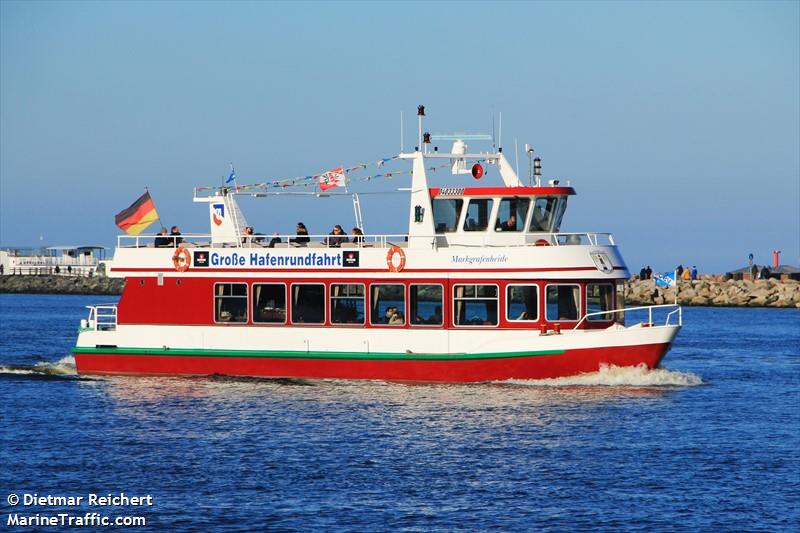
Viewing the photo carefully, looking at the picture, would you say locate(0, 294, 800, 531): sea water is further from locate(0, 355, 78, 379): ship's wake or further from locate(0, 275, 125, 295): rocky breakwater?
locate(0, 275, 125, 295): rocky breakwater

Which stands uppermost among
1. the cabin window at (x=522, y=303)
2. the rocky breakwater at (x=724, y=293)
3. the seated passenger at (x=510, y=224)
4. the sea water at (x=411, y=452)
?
the seated passenger at (x=510, y=224)

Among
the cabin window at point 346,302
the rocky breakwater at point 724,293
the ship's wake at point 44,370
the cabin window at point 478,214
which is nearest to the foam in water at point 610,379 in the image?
the cabin window at point 478,214

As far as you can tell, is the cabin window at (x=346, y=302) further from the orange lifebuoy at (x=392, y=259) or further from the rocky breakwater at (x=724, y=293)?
the rocky breakwater at (x=724, y=293)

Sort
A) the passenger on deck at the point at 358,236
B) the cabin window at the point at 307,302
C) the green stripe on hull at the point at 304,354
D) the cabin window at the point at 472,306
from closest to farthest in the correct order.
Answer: the green stripe on hull at the point at 304,354 → the cabin window at the point at 472,306 → the passenger on deck at the point at 358,236 → the cabin window at the point at 307,302

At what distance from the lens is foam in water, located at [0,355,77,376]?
3488 cm

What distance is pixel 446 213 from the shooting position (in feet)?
104

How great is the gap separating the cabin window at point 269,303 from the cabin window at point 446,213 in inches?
164

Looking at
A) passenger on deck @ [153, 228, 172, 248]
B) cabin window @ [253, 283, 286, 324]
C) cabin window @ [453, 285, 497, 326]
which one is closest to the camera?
cabin window @ [453, 285, 497, 326]

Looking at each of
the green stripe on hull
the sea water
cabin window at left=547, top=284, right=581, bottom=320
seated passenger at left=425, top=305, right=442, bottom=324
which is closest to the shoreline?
the sea water

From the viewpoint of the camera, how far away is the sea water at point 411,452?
62.6 feet

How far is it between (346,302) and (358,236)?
5.47 ft

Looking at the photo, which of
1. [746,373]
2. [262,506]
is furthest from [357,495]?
[746,373]

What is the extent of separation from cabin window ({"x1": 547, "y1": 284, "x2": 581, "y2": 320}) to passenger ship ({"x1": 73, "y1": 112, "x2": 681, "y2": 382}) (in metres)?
0.03

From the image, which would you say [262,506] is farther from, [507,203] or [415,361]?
[507,203]
